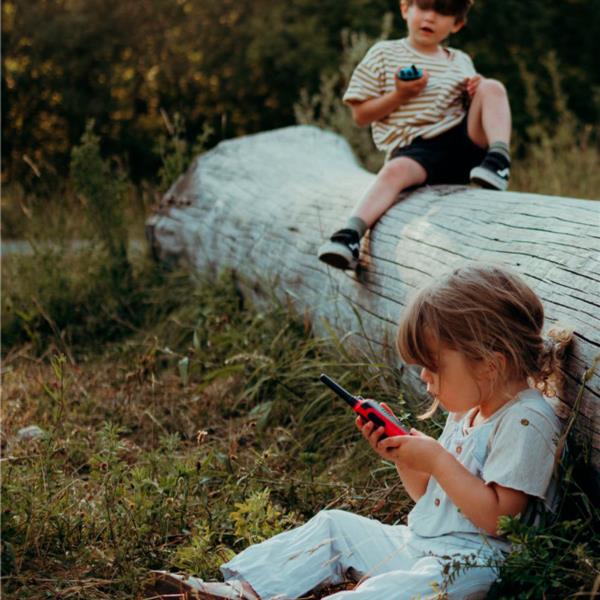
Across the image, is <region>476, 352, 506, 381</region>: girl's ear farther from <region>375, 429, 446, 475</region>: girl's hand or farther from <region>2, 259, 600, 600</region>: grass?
<region>2, 259, 600, 600</region>: grass

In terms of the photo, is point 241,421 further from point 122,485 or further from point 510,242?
point 510,242

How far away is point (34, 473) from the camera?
9.26 feet

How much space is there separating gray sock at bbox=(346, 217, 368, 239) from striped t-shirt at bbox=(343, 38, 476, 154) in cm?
65

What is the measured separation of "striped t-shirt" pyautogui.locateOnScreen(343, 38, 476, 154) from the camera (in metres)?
4.19

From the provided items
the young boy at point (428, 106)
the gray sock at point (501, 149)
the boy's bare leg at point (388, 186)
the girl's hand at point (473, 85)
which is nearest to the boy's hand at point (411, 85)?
the young boy at point (428, 106)

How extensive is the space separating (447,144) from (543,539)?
2.43 m

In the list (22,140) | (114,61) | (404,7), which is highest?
(404,7)

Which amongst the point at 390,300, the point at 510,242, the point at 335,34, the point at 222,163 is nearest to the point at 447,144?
the point at 390,300

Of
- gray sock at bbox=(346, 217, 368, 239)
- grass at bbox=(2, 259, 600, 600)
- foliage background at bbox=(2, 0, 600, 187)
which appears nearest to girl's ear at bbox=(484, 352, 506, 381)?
A: grass at bbox=(2, 259, 600, 600)

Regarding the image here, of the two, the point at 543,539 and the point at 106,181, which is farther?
the point at 106,181

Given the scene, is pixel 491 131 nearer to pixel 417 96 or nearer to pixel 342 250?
pixel 417 96

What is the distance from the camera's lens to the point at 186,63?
10.8 meters

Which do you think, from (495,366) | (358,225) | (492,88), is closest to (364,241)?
(358,225)

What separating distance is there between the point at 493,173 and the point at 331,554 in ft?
6.39
